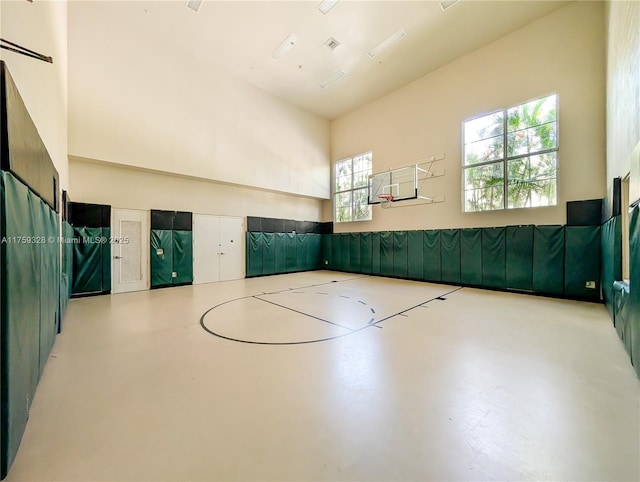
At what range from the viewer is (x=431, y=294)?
6.29m

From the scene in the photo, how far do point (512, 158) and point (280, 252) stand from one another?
7993mm

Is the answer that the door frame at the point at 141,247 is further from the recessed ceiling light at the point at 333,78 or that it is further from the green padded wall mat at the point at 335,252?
the recessed ceiling light at the point at 333,78

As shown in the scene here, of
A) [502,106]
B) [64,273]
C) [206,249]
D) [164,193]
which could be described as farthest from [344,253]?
[64,273]

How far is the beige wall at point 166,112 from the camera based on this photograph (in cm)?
601

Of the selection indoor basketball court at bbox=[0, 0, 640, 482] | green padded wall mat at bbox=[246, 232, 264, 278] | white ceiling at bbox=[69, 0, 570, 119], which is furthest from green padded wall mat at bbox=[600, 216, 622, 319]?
green padded wall mat at bbox=[246, 232, 264, 278]

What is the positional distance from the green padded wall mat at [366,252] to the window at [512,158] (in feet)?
11.7

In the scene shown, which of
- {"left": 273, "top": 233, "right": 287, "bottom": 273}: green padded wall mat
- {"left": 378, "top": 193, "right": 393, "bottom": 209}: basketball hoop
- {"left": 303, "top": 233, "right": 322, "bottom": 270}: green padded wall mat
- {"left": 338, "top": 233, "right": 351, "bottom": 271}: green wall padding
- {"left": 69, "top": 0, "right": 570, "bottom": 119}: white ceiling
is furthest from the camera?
{"left": 303, "top": 233, "right": 322, "bottom": 270}: green padded wall mat

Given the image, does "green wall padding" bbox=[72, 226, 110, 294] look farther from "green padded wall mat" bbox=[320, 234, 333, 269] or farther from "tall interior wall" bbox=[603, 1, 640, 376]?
"tall interior wall" bbox=[603, 1, 640, 376]

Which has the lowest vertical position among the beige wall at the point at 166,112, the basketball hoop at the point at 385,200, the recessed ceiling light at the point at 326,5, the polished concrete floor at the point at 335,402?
the polished concrete floor at the point at 335,402

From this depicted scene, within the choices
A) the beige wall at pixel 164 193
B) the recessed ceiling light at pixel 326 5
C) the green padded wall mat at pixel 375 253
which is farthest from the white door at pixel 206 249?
the recessed ceiling light at pixel 326 5

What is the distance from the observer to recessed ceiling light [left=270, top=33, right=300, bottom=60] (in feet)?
22.4

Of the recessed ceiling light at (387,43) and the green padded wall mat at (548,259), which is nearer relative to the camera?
the green padded wall mat at (548,259)

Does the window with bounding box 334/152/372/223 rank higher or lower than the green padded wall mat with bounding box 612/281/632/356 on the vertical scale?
higher

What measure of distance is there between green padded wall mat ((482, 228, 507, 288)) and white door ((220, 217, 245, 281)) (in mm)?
7676
